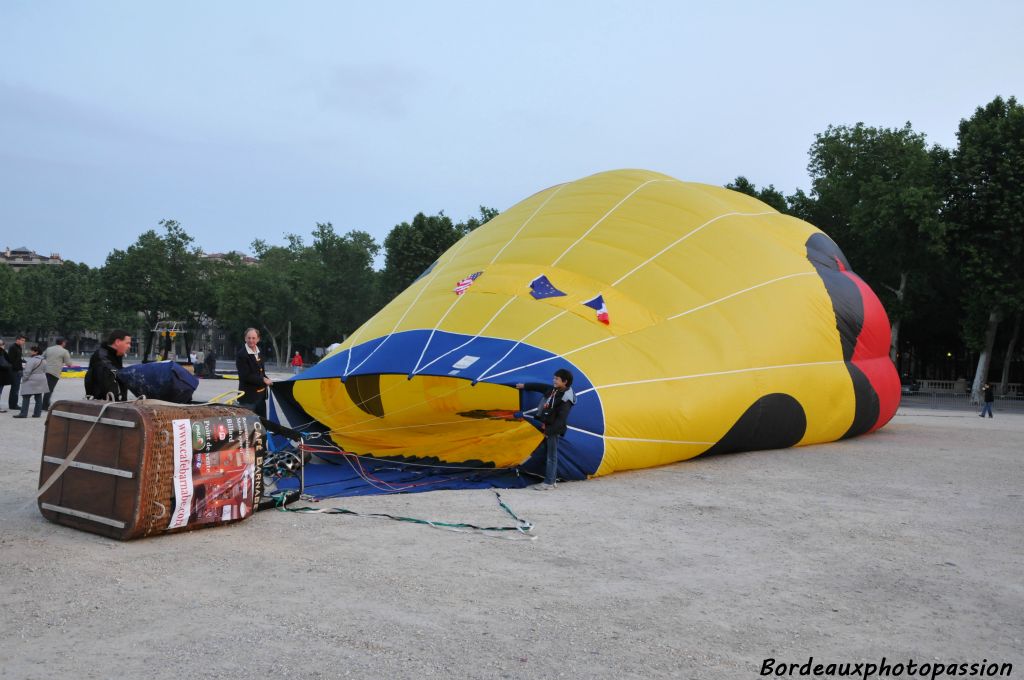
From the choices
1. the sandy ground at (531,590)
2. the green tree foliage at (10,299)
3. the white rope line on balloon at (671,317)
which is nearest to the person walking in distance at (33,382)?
the sandy ground at (531,590)

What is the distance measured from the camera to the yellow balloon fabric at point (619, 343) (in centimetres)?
795

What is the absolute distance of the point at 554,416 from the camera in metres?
7.12

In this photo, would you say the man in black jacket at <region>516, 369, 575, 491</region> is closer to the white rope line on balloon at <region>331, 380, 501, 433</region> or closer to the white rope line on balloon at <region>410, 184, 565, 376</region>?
the white rope line on balloon at <region>410, 184, 565, 376</region>

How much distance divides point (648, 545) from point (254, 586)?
2344mm

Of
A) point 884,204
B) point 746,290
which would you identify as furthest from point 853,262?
point 746,290

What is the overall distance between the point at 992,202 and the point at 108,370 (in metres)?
25.1

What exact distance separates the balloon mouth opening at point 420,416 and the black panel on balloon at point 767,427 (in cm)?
212

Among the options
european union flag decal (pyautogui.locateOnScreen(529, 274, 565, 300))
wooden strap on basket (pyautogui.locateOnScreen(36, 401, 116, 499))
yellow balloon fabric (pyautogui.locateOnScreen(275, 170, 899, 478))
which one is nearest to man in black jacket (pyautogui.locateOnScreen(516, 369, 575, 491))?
yellow balloon fabric (pyautogui.locateOnScreen(275, 170, 899, 478))

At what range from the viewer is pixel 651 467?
827cm

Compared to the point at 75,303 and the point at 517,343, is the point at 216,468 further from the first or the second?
the point at 75,303

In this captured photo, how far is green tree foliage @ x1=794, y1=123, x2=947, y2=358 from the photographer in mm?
26906

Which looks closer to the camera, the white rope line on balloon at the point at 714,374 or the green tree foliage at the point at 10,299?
the white rope line on balloon at the point at 714,374

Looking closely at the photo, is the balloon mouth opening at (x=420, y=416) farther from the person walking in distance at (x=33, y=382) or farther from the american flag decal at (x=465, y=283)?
the person walking in distance at (x=33, y=382)

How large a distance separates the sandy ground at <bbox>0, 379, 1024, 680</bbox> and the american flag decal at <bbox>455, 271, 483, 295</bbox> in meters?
3.14
